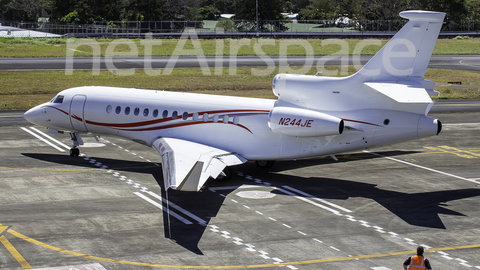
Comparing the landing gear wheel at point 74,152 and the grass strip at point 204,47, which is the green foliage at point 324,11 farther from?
the landing gear wheel at point 74,152

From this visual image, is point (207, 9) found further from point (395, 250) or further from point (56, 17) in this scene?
point (395, 250)

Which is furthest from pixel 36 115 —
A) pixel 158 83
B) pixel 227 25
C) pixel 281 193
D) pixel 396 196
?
pixel 227 25

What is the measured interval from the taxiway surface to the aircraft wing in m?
1.14

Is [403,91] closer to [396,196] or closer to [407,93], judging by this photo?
[407,93]

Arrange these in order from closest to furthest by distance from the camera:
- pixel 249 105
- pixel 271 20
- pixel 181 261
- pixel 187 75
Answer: pixel 181 261, pixel 249 105, pixel 187 75, pixel 271 20

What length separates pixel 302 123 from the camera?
69.2 ft

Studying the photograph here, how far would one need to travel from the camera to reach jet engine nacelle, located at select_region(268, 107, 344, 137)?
67.8ft

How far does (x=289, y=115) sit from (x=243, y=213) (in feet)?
16.7

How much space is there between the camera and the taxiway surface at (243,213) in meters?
14.7

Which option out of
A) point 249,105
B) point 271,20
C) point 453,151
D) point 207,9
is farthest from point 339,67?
point 207,9

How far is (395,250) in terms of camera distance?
15320 mm

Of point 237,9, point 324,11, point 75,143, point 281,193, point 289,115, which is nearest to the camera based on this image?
point 281,193

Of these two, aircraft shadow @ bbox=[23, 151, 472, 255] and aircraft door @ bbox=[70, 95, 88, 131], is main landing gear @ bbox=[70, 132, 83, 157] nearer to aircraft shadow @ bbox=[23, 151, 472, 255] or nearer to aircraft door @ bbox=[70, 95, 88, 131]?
aircraft shadow @ bbox=[23, 151, 472, 255]

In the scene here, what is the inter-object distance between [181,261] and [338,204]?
787 centimetres
